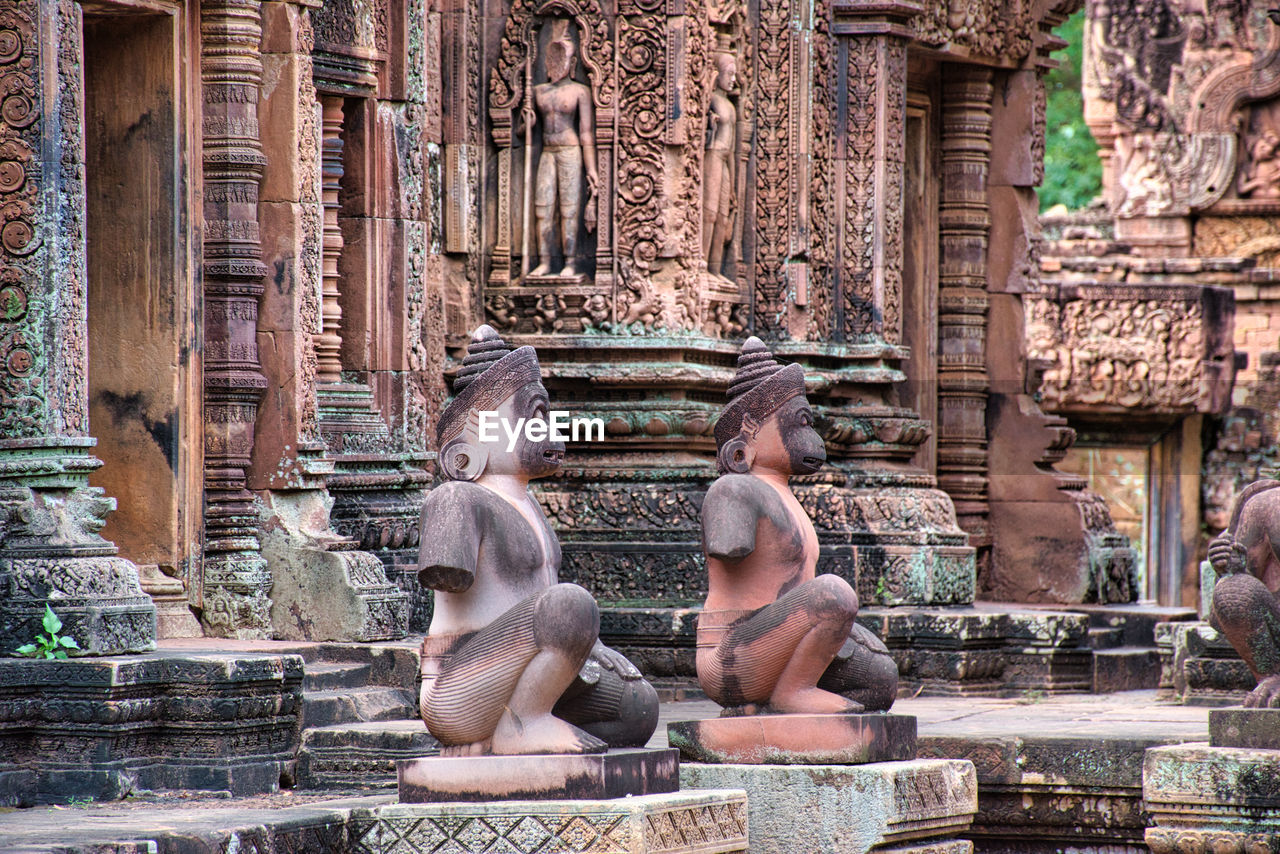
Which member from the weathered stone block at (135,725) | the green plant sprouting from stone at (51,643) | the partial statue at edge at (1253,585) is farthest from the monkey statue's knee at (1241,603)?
the green plant sprouting from stone at (51,643)

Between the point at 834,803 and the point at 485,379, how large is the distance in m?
1.91

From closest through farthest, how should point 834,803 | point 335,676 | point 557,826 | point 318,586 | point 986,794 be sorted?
point 557,826, point 834,803, point 335,676, point 986,794, point 318,586

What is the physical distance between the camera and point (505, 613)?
6.93m

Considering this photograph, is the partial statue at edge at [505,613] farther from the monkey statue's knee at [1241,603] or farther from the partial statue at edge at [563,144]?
the partial statue at edge at [563,144]

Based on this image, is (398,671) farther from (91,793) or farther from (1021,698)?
(1021,698)

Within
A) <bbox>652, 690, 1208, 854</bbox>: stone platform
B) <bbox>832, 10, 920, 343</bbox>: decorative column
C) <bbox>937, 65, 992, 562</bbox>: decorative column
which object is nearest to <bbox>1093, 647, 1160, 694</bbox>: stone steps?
<bbox>937, 65, 992, 562</bbox>: decorative column

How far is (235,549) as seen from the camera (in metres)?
10.3

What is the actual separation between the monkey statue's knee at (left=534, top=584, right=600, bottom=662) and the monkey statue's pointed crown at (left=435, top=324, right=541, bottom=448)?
0.71 meters

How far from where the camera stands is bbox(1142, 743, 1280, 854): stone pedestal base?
27.9ft

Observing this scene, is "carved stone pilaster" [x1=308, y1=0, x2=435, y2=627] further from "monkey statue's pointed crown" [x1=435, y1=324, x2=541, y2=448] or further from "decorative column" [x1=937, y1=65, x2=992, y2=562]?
"decorative column" [x1=937, y1=65, x2=992, y2=562]

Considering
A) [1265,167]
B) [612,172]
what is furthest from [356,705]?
[1265,167]

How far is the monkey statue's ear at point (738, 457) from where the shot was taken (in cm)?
821

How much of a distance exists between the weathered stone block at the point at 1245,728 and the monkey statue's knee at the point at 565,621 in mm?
3114

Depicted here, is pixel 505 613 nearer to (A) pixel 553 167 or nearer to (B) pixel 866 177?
(A) pixel 553 167
